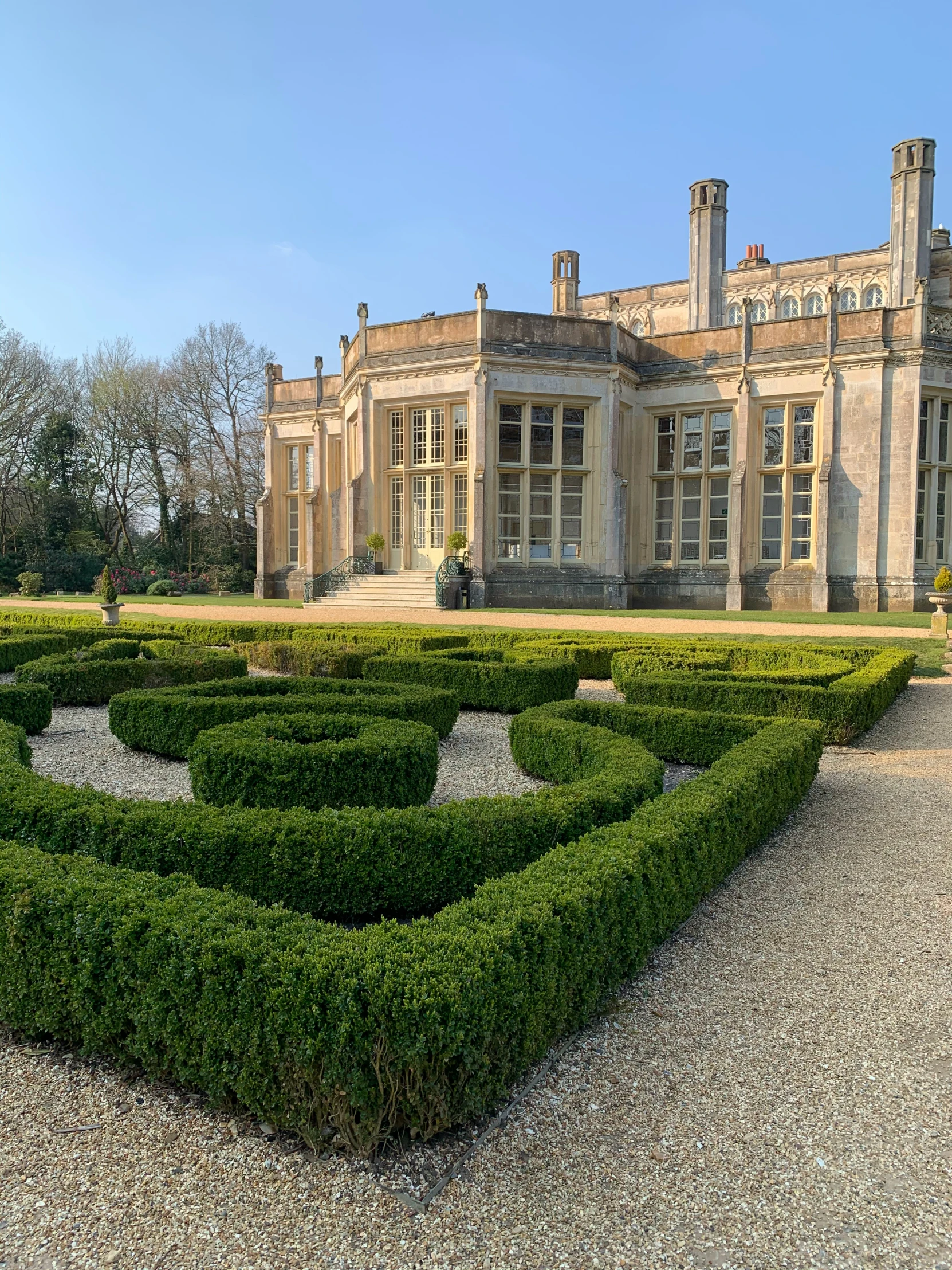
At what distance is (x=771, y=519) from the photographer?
79.0 feet

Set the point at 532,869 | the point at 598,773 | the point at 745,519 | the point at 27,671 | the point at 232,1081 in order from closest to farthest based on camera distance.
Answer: the point at 232,1081, the point at 532,869, the point at 598,773, the point at 27,671, the point at 745,519

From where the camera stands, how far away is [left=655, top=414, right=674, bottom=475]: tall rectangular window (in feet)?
82.1

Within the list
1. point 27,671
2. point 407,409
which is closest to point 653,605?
point 407,409

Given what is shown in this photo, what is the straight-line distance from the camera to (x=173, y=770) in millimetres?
7402

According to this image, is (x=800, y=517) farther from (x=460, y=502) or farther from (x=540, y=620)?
(x=540, y=620)

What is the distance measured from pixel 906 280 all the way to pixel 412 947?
36.5 m

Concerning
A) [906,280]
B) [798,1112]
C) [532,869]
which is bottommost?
[798,1112]

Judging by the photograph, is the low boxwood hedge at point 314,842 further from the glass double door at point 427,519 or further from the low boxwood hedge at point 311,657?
the glass double door at point 427,519

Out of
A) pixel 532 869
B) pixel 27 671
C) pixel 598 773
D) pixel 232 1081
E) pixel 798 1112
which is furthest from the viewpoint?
pixel 27 671

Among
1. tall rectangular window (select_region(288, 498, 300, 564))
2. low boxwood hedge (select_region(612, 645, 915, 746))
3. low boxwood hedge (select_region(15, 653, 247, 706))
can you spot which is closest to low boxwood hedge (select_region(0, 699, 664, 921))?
low boxwood hedge (select_region(612, 645, 915, 746))

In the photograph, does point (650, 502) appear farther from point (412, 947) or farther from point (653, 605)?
point (412, 947)

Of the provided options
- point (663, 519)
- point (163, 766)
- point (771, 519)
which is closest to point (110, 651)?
point (163, 766)

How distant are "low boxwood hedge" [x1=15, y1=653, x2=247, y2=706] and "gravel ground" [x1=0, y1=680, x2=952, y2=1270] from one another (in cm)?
719

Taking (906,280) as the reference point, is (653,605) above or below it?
below
